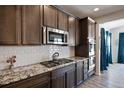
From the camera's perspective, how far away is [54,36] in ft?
9.17

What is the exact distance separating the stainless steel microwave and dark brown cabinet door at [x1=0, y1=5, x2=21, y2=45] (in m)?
0.64

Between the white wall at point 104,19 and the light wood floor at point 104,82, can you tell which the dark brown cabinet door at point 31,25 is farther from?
the white wall at point 104,19

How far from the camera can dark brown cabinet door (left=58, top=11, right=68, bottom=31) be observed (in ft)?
9.90

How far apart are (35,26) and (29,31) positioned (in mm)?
190

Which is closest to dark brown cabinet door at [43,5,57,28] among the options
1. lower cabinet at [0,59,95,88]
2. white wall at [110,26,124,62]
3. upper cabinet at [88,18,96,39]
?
lower cabinet at [0,59,95,88]

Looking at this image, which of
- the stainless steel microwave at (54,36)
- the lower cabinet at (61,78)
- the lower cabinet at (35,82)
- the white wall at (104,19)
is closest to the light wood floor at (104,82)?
the lower cabinet at (61,78)

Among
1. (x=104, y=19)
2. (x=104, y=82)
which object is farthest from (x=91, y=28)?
(x=104, y=82)

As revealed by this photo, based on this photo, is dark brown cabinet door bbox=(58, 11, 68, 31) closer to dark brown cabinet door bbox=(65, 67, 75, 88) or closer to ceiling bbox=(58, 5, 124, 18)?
ceiling bbox=(58, 5, 124, 18)

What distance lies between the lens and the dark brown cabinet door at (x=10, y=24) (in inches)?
70.2

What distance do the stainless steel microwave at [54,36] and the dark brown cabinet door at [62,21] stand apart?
139 mm

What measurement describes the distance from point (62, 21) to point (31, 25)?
1.15 m

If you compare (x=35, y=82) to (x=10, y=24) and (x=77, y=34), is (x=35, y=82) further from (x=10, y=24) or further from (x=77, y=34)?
(x=77, y=34)

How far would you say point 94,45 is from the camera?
4750mm
